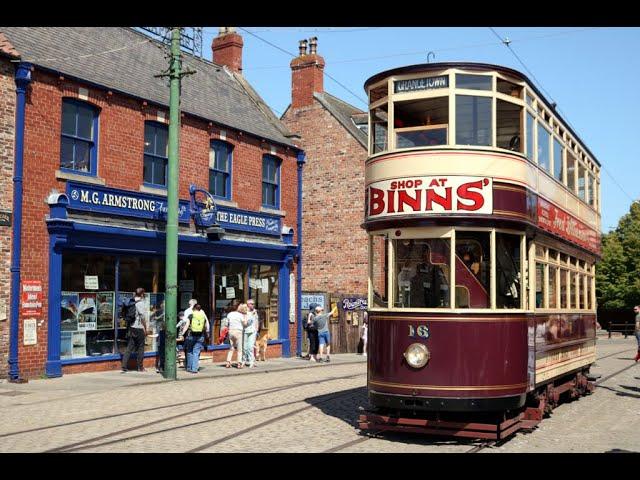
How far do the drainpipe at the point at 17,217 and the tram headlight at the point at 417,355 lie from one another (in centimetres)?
996

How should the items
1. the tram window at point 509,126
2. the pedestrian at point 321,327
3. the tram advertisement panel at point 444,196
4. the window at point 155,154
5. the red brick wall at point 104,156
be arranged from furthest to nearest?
1. the pedestrian at point 321,327
2. the window at point 155,154
3. the red brick wall at point 104,156
4. the tram window at point 509,126
5. the tram advertisement panel at point 444,196

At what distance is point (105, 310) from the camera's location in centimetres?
1880

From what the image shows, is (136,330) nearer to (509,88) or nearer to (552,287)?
(552,287)

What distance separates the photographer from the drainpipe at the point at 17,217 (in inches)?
649

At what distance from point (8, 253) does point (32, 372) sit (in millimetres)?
2503

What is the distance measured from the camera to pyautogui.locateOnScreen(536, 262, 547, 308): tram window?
10891 mm

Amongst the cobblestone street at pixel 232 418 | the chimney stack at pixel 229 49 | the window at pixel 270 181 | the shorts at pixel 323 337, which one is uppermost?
the chimney stack at pixel 229 49

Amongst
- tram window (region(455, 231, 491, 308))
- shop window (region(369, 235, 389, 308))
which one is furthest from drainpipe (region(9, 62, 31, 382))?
tram window (region(455, 231, 491, 308))

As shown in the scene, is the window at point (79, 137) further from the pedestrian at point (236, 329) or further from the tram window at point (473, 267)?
the tram window at point (473, 267)

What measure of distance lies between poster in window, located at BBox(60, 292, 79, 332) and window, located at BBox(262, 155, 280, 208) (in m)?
8.12

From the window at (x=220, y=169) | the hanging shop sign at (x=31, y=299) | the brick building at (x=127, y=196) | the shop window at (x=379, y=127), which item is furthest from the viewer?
the window at (x=220, y=169)

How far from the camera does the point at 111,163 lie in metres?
19.1

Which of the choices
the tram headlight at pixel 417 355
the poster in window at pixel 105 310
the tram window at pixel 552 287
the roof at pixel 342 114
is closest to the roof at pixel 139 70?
the poster in window at pixel 105 310

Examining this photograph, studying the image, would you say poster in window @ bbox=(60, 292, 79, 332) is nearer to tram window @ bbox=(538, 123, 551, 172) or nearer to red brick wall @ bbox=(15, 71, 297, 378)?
red brick wall @ bbox=(15, 71, 297, 378)
